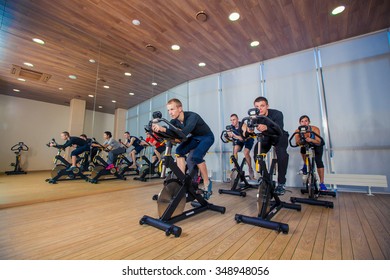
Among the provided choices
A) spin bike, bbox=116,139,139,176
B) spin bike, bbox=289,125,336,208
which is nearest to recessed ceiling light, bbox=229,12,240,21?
spin bike, bbox=289,125,336,208

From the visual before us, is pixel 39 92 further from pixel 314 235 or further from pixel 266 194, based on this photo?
pixel 314 235

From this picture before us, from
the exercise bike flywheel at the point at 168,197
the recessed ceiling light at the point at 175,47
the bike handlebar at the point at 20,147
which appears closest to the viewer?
the exercise bike flywheel at the point at 168,197

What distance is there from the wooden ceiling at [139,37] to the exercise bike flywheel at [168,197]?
10.7ft

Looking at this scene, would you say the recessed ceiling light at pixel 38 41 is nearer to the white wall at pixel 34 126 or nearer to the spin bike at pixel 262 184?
the white wall at pixel 34 126

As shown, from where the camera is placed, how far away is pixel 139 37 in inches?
159

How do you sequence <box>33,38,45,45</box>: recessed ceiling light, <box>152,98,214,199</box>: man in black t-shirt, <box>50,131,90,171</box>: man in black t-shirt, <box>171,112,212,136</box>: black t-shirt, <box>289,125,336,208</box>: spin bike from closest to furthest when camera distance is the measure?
<box>171,112,212,136</box>: black t-shirt
<box>152,98,214,199</box>: man in black t-shirt
<box>289,125,336,208</box>: spin bike
<box>33,38,45,45</box>: recessed ceiling light
<box>50,131,90,171</box>: man in black t-shirt

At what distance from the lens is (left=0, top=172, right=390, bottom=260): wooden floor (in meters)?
1.44

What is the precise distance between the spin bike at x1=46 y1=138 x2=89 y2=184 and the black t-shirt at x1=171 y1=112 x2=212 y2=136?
4069 mm

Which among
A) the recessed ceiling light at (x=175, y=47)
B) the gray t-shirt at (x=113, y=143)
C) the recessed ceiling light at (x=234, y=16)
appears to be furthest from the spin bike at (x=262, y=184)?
the gray t-shirt at (x=113, y=143)

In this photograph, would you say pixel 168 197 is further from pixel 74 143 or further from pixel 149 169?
pixel 74 143

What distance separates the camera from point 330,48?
14.8ft

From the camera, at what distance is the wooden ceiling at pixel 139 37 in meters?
3.22

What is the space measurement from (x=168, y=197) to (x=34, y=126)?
4393mm

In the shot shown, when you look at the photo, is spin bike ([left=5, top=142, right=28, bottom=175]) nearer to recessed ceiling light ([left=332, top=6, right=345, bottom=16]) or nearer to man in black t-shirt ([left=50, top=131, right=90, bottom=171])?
man in black t-shirt ([left=50, top=131, right=90, bottom=171])
